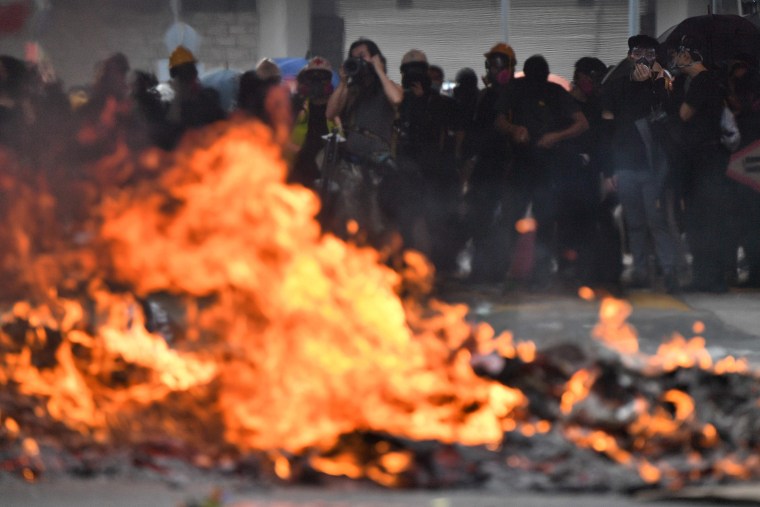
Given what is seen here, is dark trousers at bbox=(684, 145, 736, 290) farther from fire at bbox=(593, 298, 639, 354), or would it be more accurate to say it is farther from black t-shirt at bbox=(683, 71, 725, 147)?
fire at bbox=(593, 298, 639, 354)

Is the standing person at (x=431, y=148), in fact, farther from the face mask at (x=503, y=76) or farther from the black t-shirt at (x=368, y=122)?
the black t-shirt at (x=368, y=122)

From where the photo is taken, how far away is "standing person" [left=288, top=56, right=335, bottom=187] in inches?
505

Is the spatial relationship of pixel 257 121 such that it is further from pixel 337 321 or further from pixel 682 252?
pixel 337 321

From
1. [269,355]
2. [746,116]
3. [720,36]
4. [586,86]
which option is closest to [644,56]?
[586,86]

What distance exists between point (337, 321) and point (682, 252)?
765cm

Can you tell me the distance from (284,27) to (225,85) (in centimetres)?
1876

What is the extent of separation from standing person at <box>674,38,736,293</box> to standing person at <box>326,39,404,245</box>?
2.21m

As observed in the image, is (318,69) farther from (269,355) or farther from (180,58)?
(269,355)

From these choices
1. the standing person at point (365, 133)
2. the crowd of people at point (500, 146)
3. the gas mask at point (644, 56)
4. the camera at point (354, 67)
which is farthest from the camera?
the gas mask at point (644, 56)

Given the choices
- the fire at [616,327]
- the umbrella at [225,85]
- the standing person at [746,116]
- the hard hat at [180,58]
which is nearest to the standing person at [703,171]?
the standing person at [746,116]

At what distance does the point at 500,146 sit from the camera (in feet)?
43.8

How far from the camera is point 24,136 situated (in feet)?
42.9

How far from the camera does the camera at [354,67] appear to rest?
12242 millimetres

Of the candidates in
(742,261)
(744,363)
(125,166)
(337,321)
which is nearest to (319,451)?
(337,321)
